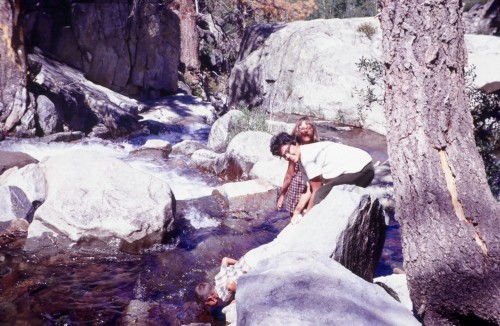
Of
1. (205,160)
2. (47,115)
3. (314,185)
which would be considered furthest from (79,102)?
(314,185)

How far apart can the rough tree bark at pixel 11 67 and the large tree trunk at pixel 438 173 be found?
9.14 metres

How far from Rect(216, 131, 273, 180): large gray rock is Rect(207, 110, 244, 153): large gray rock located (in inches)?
68.7

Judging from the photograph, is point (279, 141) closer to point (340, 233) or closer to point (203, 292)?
point (340, 233)

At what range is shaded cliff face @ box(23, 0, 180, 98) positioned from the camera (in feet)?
43.7

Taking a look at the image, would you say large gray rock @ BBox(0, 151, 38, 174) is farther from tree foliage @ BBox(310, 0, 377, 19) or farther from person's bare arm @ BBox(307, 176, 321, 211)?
tree foliage @ BBox(310, 0, 377, 19)

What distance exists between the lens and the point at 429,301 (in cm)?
219

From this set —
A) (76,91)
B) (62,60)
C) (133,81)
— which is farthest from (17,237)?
(133,81)

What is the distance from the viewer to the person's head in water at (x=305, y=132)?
12.2ft

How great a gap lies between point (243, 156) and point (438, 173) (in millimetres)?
5519

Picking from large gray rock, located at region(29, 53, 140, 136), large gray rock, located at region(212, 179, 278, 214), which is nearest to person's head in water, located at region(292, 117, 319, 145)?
large gray rock, located at region(212, 179, 278, 214)

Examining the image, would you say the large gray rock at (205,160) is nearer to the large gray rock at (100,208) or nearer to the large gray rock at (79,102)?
the large gray rock at (100,208)

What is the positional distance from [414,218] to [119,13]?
14.8 m

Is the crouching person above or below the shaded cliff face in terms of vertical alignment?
below

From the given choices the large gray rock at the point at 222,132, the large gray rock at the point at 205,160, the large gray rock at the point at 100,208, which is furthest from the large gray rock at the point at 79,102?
the large gray rock at the point at 100,208
